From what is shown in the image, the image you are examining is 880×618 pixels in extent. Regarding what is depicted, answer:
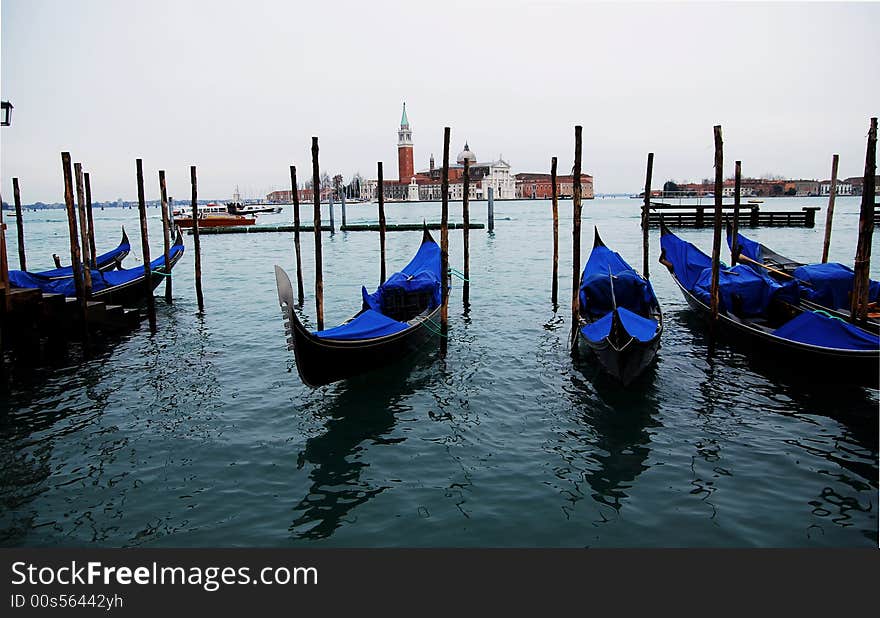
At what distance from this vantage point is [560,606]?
10.8 feet

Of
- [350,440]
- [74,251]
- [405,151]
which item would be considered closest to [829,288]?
[350,440]

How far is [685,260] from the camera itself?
10141mm

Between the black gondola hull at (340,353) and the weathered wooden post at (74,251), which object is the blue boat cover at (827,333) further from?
the weathered wooden post at (74,251)

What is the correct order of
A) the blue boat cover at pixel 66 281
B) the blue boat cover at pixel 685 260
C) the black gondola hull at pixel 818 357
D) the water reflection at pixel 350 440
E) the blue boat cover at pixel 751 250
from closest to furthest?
1. the water reflection at pixel 350 440
2. the black gondola hull at pixel 818 357
3. the blue boat cover at pixel 66 281
4. the blue boat cover at pixel 685 260
5. the blue boat cover at pixel 751 250

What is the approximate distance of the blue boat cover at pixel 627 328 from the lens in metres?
6.54

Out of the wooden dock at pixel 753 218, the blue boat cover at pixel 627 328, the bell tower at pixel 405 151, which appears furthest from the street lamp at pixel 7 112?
the bell tower at pixel 405 151

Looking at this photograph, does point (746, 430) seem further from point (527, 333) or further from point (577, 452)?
point (527, 333)

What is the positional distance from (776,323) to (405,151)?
10307 centimetres

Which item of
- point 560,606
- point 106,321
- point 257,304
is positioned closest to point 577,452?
point 560,606

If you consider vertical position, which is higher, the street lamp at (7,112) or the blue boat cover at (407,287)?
the street lamp at (7,112)

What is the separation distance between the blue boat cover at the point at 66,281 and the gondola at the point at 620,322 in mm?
7098

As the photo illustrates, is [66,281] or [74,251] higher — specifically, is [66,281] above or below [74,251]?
below

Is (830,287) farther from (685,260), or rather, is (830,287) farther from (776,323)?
(685,260)

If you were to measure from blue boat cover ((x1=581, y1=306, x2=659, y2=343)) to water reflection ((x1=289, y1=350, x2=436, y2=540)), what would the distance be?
185 centimetres
